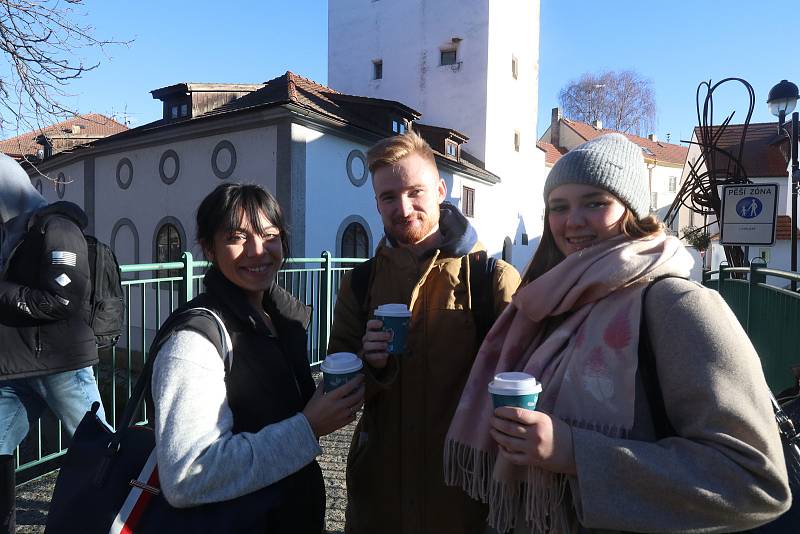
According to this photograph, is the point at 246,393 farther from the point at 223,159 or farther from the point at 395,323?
the point at 223,159

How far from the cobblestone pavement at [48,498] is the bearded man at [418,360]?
1719mm

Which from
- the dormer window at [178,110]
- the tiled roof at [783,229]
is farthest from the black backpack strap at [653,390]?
the tiled roof at [783,229]

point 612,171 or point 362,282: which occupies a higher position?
point 612,171

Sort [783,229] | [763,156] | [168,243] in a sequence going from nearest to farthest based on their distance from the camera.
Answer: [168,243] < [783,229] < [763,156]

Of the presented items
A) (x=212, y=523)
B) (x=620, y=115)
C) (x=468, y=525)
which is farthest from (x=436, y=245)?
(x=620, y=115)

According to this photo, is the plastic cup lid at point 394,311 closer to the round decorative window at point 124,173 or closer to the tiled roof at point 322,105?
the tiled roof at point 322,105

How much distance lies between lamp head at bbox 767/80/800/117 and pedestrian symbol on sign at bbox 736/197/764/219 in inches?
110

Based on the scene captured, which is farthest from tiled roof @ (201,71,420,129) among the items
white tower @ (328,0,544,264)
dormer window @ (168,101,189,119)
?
white tower @ (328,0,544,264)

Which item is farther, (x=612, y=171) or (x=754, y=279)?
(x=754, y=279)

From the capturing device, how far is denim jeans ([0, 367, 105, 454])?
2.61m

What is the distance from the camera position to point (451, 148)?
1980cm

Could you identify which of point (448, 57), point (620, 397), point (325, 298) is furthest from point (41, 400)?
point (448, 57)

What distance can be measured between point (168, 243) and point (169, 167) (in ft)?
7.04

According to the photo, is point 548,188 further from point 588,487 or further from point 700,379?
point 588,487
